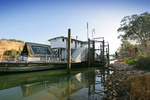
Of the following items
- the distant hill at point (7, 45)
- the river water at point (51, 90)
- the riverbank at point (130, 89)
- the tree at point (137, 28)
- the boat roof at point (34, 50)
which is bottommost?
the river water at point (51, 90)

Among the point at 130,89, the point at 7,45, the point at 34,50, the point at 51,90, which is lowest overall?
the point at 51,90

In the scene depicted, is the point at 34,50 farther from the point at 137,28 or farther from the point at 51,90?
the point at 137,28

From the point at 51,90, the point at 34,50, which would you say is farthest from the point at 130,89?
the point at 34,50

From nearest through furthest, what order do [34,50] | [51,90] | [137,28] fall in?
[51,90], [34,50], [137,28]

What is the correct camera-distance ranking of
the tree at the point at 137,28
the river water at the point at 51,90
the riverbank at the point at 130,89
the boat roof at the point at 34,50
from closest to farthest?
the riverbank at the point at 130,89, the river water at the point at 51,90, the boat roof at the point at 34,50, the tree at the point at 137,28

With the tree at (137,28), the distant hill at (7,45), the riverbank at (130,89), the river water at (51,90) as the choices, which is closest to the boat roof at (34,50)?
the river water at (51,90)

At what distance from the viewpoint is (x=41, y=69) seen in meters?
11.5

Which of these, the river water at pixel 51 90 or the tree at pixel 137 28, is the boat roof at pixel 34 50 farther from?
the tree at pixel 137 28

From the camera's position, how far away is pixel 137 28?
64.6ft

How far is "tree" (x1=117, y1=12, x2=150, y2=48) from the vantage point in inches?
727

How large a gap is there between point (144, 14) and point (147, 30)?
16.2ft

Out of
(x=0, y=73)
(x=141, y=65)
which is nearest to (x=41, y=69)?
(x=0, y=73)

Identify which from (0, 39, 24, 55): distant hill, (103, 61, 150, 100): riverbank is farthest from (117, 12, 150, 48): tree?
(0, 39, 24, 55): distant hill

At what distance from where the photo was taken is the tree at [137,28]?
727 inches
